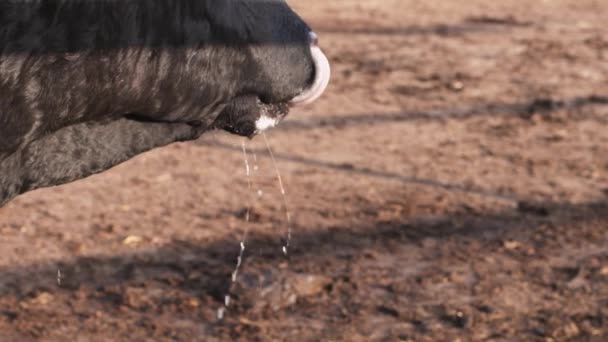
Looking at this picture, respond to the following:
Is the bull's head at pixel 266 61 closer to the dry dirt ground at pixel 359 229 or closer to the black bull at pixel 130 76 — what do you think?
the black bull at pixel 130 76

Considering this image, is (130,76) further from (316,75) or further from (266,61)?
(316,75)

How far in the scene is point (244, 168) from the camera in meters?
6.32

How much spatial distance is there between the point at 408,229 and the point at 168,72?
2429 millimetres

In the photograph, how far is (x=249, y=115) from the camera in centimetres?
359

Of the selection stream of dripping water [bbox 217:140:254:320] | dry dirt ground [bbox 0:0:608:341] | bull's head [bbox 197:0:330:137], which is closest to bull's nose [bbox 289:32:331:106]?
bull's head [bbox 197:0:330:137]

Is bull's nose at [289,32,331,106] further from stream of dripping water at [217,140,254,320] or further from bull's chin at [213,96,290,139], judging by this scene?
stream of dripping water at [217,140,254,320]

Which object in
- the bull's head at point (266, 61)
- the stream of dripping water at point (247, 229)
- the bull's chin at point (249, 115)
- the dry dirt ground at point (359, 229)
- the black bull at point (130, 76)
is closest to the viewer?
the black bull at point (130, 76)

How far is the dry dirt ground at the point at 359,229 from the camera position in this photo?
4539 mm

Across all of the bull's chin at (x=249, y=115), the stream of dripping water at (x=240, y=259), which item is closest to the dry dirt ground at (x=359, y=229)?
the stream of dripping water at (x=240, y=259)

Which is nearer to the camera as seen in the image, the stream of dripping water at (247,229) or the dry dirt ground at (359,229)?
the dry dirt ground at (359,229)

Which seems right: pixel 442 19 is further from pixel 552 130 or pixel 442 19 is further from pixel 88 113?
pixel 88 113

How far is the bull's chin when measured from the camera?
356 cm

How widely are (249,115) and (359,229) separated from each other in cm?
197

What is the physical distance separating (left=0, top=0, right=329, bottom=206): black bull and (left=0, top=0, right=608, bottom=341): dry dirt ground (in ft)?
3.77
